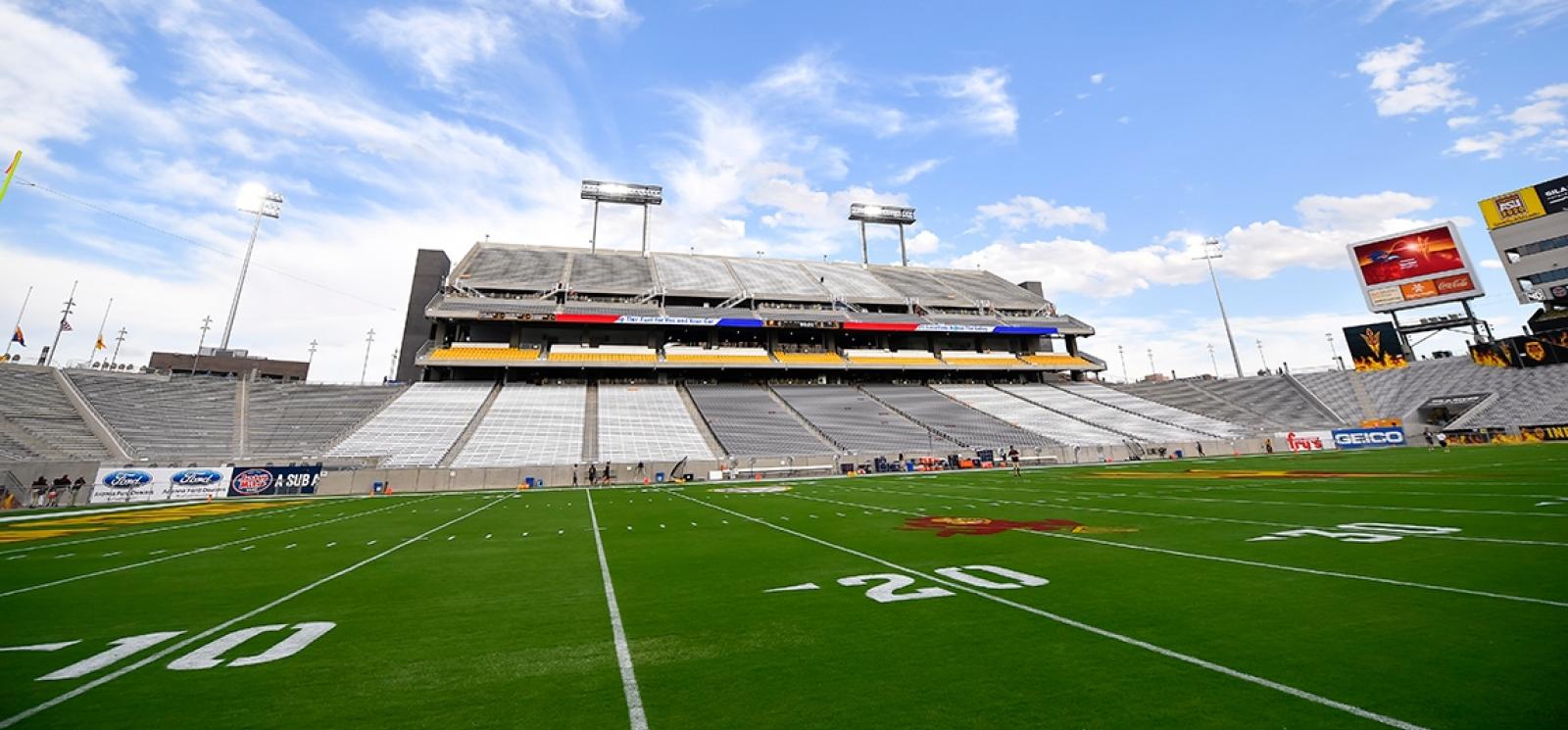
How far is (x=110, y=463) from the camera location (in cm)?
2481

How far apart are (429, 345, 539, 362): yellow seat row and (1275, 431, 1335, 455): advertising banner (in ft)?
174

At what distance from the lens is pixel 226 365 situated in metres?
53.8

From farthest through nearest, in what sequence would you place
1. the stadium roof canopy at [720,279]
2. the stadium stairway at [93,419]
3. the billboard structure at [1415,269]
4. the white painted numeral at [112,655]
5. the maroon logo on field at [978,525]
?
the stadium roof canopy at [720,279]
the billboard structure at [1415,269]
the stadium stairway at [93,419]
the maroon logo on field at [978,525]
the white painted numeral at [112,655]

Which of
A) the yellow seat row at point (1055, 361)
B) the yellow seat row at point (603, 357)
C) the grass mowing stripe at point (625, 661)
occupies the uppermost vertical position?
the yellow seat row at point (1055, 361)

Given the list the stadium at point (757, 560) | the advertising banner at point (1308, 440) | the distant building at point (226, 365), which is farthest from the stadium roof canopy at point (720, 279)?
the advertising banner at point (1308, 440)

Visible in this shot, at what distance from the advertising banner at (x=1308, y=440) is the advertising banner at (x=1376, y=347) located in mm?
14273

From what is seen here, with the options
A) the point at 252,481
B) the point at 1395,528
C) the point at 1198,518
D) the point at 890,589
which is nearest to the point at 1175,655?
the point at 890,589

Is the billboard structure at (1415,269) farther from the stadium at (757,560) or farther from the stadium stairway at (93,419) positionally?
the stadium stairway at (93,419)

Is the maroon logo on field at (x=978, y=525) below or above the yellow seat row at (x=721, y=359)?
below

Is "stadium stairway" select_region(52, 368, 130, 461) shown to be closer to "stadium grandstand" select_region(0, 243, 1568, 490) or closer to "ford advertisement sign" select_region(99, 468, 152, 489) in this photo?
"stadium grandstand" select_region(0, 243, 1568, 490)

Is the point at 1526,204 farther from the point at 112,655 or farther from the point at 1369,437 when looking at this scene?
the point at 112,655

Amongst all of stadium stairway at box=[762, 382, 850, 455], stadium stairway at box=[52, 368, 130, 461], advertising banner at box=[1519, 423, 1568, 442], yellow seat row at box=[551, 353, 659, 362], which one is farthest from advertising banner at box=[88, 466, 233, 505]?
advertising banner at box=[1519, 423, 1568, 442]

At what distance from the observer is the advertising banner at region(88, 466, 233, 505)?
79.4 feet

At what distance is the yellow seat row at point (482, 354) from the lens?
44.1 metres
